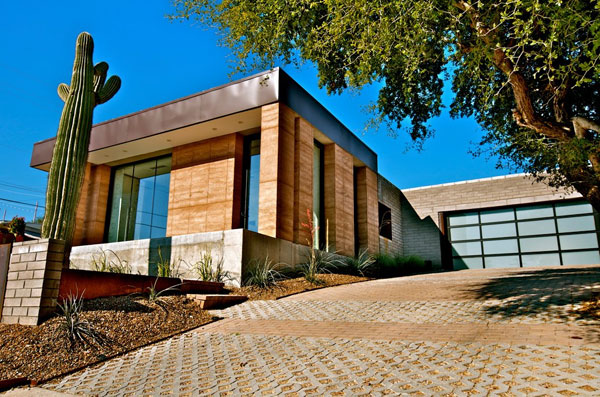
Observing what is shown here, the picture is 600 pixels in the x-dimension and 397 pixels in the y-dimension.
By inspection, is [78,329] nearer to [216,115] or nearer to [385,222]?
[216,115]

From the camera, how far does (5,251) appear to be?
681cm

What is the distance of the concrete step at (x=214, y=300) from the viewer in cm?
812

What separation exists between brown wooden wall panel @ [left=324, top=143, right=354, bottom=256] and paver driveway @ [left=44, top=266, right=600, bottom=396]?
741cm

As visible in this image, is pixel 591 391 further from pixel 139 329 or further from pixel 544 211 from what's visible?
pixel 544 211

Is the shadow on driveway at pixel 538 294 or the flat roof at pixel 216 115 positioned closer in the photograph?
the shadow on driveway at pixel 538 294

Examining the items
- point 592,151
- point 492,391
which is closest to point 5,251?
point 492,391

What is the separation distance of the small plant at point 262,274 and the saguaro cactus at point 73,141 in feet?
13.2

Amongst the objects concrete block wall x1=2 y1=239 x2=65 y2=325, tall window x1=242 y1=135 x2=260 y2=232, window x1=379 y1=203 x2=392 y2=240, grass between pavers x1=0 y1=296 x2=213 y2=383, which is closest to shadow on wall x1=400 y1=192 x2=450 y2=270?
window x1=379 y1=203 x2=392 y2=240

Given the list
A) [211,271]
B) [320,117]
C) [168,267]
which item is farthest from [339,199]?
[168,267]

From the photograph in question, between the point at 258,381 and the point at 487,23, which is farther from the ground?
the point at 487,23

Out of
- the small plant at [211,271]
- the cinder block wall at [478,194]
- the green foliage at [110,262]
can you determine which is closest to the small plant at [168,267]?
the small plant at [211,271]

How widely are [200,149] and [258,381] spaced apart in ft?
40.1

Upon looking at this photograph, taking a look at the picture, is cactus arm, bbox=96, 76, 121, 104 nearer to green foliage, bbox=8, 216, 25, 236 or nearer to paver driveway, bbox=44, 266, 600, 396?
paver driveway, bbox=44, 266, 600, 396

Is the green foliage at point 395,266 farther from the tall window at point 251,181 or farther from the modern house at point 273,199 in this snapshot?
the tall window at point 251,181
